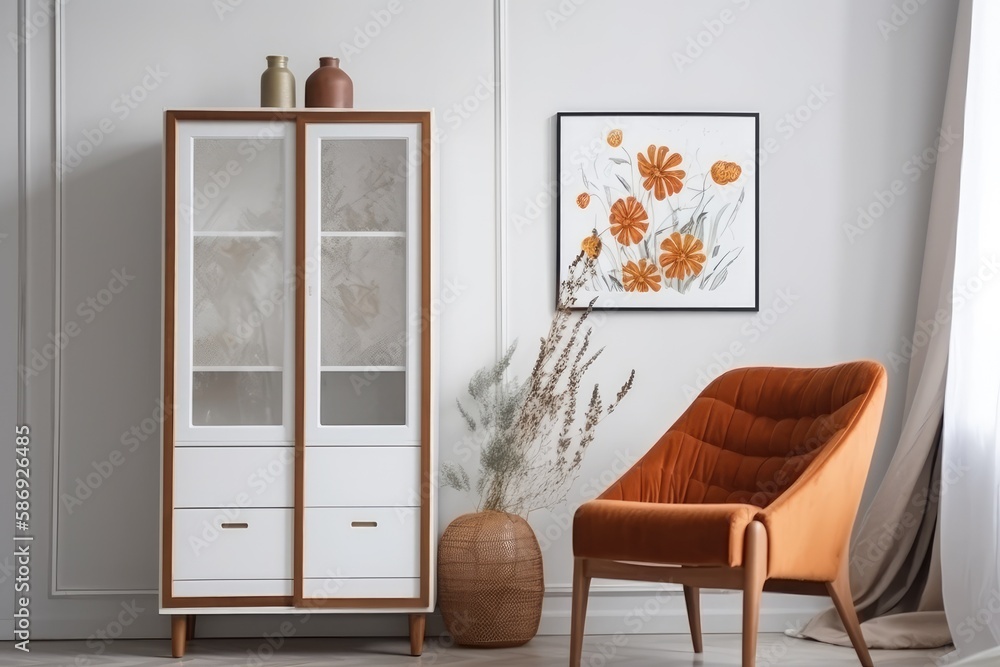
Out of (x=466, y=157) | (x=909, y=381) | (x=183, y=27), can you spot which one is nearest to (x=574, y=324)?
(x=466, y=157)

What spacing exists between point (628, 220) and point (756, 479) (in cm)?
99

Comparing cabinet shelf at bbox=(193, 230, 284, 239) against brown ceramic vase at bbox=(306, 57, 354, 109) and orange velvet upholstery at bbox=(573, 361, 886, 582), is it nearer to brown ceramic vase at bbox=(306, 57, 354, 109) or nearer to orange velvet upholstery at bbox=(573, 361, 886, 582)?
brown ceramic vase at bbox=(306, 57, 354, 109)

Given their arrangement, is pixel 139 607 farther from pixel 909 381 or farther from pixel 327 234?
pixel 909 381

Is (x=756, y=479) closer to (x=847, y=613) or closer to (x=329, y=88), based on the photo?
(x=847, y=613)

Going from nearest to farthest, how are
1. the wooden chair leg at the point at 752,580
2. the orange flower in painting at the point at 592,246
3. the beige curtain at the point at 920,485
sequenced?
the wooden chair leg at the point at 752,580 < the beige curtain at the point at 920,485 < the orange flower in painting at the point at 592,246

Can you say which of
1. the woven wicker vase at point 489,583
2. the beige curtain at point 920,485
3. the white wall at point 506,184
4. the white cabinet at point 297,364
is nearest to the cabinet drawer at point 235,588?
the white cabinet at point 297,364

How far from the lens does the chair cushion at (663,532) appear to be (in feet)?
7.23

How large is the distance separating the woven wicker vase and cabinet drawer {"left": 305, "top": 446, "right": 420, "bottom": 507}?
247 mm

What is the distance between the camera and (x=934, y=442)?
118 inches

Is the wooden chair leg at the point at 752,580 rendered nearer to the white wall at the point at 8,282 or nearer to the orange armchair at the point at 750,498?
the orange armchair at the point at 750,498

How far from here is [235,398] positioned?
2.75m

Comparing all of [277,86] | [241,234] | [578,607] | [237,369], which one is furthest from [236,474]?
[277,86]

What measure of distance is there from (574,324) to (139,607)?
1708mm

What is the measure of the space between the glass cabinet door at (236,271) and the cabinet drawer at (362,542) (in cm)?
29
